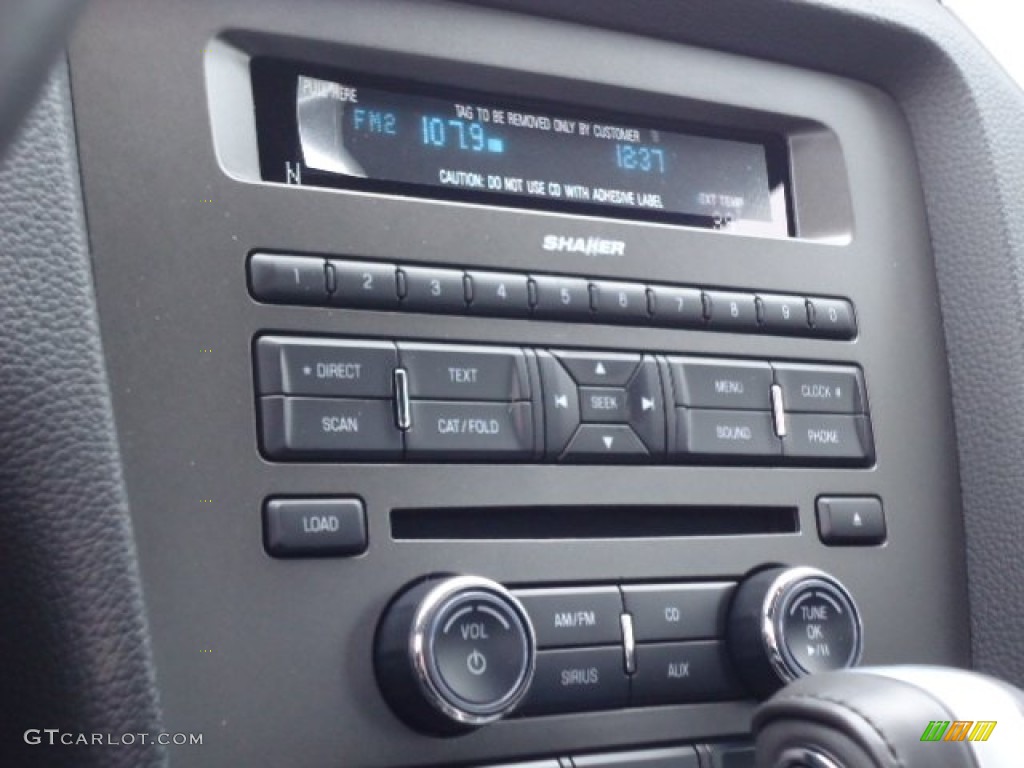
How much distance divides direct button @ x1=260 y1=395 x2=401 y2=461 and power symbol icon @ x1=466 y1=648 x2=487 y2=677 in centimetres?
11

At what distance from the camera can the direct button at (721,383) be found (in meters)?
0.84

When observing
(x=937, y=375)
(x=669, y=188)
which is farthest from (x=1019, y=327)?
(x=669, y=188)

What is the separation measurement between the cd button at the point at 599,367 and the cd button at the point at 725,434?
41mm

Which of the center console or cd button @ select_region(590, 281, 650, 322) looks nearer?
the center console

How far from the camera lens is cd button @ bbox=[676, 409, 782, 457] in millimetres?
834

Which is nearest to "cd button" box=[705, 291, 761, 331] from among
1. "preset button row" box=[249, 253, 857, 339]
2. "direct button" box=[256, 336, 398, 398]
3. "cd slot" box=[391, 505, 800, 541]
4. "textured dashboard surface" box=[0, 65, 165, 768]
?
"preset button row" box=[249, 253, 857, 339]

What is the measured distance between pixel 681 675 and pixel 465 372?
0.21 metres

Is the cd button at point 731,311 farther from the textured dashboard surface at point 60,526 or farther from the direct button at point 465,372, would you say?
the textured dashboard surface at point 60,526

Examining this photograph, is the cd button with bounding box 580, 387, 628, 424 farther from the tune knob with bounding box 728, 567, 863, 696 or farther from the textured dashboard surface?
the textured dashboard surface

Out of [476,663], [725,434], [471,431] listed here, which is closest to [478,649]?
[476,663]

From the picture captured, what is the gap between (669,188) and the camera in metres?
0.88

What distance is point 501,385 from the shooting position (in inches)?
30.6

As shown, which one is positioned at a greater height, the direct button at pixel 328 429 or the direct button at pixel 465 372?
the direct button at pixel 465 372

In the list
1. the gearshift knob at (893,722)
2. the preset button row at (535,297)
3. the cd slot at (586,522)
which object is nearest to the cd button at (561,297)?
the preset button row at (535,297)
